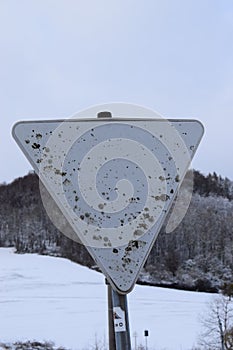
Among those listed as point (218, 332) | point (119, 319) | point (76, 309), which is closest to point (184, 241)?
point (76, 309)

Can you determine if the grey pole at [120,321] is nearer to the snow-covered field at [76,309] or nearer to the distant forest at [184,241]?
the snow-covered field at [76,309]

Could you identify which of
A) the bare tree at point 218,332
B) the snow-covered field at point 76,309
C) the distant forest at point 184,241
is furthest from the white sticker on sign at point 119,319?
the distant forest at point 184,241

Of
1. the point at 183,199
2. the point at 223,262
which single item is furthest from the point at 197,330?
the point at 223,262

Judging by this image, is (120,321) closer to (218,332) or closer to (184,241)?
(218,332)

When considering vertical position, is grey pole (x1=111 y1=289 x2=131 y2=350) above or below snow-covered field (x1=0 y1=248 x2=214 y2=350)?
above

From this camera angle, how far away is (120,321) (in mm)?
833

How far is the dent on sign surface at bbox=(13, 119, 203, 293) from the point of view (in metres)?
0.80

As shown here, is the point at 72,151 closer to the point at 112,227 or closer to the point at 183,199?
the point at 112,227

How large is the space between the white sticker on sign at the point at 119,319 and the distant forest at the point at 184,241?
101 ft

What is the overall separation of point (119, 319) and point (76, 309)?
73.5ft

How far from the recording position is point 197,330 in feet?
60.7

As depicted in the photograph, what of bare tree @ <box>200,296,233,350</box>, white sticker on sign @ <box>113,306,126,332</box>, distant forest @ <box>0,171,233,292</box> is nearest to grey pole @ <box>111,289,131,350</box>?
white sticker on sign @ <box>113,306,126,332</box>

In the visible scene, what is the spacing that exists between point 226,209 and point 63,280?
24.2 meters

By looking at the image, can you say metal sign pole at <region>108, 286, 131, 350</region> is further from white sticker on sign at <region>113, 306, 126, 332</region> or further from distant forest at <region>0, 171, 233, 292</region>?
distant forest at <region>0, 171, 233, 292</region>
